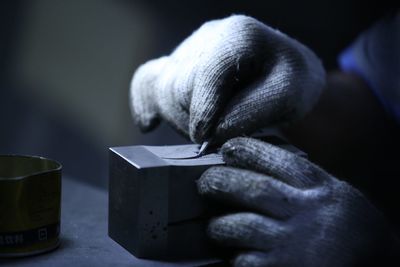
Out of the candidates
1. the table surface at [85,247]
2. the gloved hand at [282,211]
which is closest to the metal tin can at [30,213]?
the table surface at [85,247]

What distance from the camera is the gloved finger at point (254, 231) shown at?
0.80 m

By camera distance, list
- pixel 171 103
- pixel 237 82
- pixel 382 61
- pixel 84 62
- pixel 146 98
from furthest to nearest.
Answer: pixel 84 62 < pixel 382 61 < pixel 146 98 < pixel 171 103 < pixel 237 82

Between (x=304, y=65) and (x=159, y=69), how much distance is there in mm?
343

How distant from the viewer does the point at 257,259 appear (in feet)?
2.61

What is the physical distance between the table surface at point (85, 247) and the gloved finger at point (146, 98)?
0.67 feet

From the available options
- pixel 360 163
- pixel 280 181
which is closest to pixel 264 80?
pixel 280 181

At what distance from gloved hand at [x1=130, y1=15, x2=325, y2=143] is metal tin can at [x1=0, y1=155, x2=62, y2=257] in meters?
0.26

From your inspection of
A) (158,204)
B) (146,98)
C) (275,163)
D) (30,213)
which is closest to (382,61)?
(146,98)

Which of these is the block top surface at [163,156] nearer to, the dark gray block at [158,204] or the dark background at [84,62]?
the dark gray block at [158,204]

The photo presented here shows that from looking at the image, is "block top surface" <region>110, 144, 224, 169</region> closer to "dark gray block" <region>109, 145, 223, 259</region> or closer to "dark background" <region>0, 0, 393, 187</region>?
"dark gray block" <region>109, 145, 223, 259</region>

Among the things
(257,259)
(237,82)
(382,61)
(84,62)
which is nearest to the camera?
(257,259)

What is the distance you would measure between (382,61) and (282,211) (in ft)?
2.98

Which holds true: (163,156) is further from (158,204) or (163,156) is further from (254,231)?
(254,231)

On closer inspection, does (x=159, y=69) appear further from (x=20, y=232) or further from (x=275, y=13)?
(x=275, y=13)
